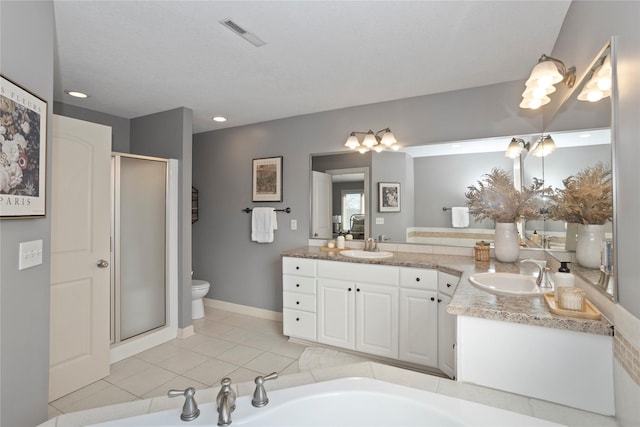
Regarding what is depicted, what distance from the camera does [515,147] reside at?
2434 millimetres

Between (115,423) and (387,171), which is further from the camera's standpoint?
(387,171)

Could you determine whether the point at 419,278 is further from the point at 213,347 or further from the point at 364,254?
the point at 213,347

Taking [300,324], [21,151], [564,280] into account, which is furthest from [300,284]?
[21,151]

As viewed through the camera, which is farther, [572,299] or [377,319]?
[377,319]

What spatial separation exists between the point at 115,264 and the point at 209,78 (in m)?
1.79

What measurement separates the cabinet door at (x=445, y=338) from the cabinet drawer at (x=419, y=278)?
4.3 inches

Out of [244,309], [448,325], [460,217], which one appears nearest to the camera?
[448,325]

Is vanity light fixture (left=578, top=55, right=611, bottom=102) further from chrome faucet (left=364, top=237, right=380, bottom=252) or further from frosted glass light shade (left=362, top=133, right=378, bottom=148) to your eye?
chrome faucet (left=364, top=237, right=380, bottom=252)

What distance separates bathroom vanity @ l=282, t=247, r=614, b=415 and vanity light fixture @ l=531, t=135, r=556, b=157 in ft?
2.60

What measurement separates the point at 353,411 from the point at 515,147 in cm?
232

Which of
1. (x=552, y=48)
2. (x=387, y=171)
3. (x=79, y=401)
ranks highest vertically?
(x=552, y=48)

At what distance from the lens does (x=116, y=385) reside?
2.23 metres

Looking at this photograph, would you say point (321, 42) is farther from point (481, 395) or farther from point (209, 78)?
point (481, 395)

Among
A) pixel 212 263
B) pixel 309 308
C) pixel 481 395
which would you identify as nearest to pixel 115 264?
pixel 212 263
